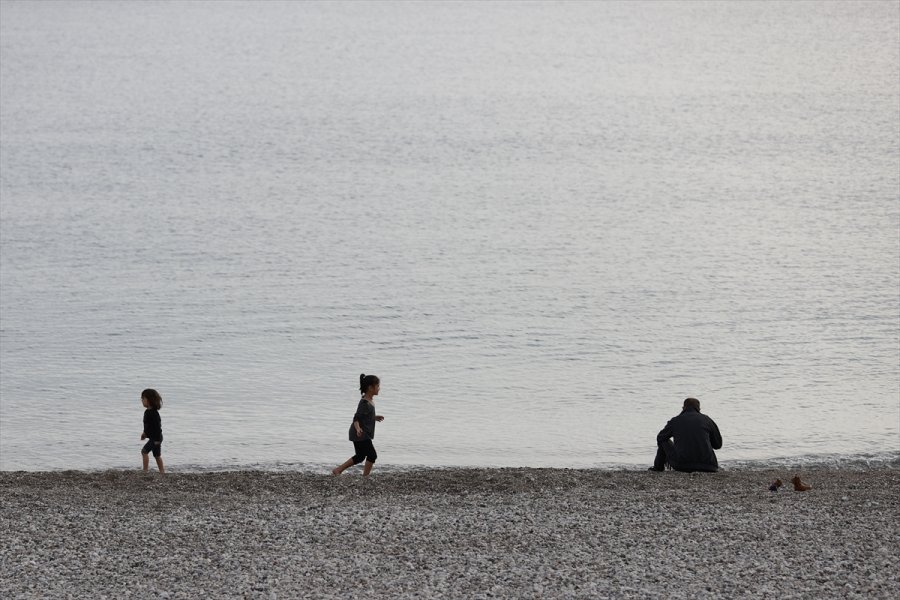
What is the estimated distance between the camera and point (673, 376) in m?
24.5

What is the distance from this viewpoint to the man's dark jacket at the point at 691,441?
14.6 metres

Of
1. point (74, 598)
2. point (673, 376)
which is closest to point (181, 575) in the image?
point (74, 598)

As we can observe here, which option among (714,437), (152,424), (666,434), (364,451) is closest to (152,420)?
(152,424)

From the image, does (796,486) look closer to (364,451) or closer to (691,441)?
(691,441)

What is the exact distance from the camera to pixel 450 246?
132ft

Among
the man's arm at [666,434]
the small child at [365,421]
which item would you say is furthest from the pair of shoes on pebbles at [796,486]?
the small child at [365,421]

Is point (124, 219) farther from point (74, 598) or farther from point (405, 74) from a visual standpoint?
point (405, 74)

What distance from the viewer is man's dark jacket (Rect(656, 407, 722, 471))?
48.0ft

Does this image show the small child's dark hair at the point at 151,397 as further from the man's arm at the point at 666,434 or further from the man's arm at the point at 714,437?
the man's arm at the point at 714,437

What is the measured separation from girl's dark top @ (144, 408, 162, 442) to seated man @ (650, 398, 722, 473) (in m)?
6.04

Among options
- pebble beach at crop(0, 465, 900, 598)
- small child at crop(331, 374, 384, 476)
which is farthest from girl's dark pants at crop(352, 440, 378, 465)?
pebble beach at crop(0, 465, 900, 598)

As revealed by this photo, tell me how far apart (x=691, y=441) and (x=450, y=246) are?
1022 inches

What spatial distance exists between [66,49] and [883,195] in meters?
60.6

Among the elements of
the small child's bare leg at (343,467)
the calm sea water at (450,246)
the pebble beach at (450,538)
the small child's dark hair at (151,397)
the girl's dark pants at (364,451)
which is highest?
the calm sea water at (450,246)
